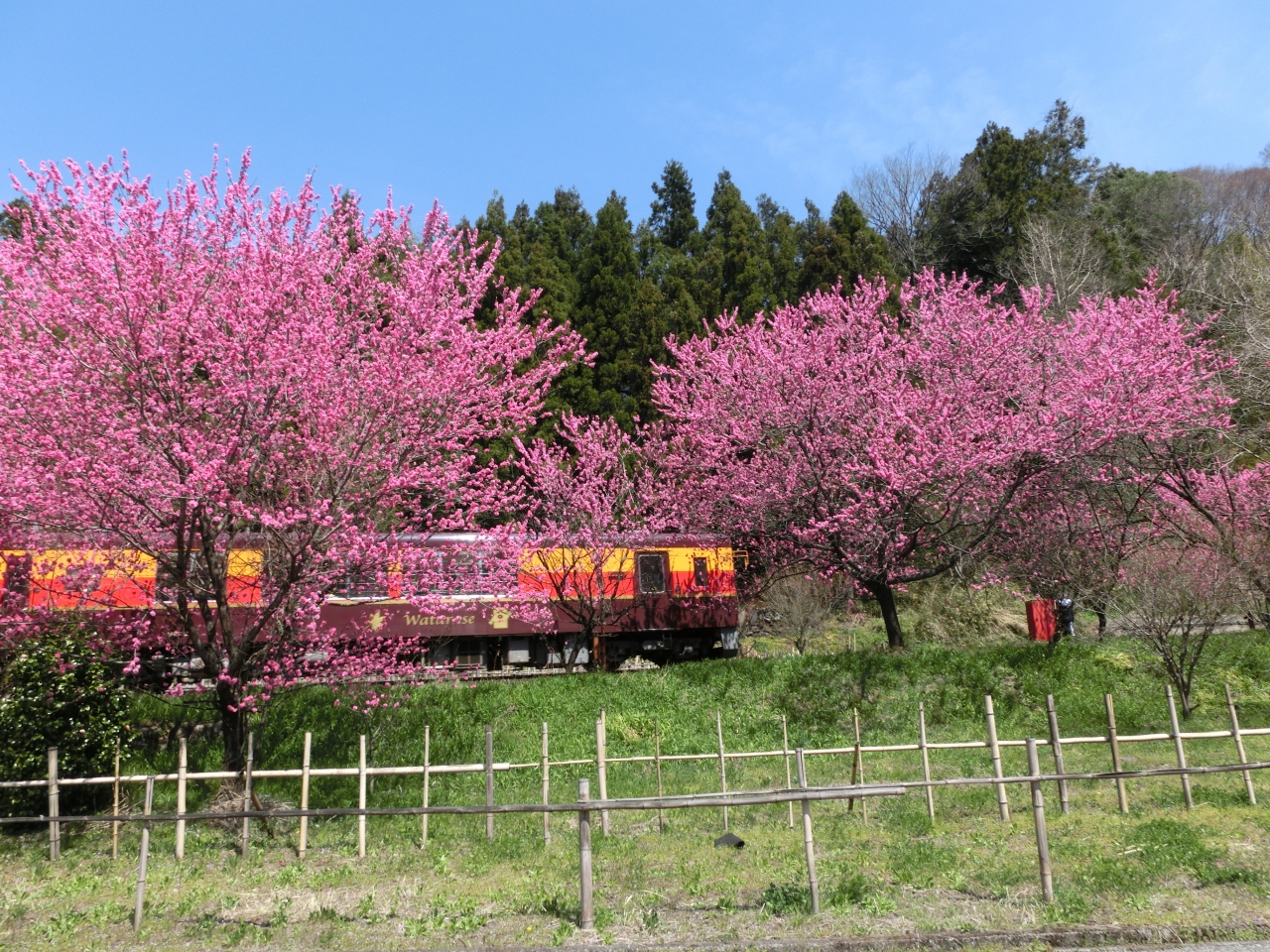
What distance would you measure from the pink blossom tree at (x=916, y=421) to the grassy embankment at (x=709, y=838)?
121 inches

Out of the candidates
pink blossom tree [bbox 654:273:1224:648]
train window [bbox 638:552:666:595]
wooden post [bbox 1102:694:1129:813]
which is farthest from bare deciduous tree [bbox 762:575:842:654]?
wooden post [bbox 1102:694:1129:813]

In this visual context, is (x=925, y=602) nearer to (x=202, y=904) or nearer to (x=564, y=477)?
(x=564, y=477)

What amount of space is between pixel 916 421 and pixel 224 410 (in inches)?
503

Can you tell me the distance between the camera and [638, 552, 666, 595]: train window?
1820cm

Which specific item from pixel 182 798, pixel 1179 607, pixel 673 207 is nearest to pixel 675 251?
pixel 673 207

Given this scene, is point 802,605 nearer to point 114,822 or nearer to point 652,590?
point 652,590

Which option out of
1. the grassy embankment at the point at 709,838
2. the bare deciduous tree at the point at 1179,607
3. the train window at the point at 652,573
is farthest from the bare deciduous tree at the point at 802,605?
the bare deciduous tree at the point at 1179,607

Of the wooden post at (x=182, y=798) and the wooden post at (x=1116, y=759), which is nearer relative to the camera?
the wooden post at (x=182, y=798)

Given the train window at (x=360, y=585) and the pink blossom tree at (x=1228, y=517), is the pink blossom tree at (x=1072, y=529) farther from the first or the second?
the train window at (x=360, y=585)

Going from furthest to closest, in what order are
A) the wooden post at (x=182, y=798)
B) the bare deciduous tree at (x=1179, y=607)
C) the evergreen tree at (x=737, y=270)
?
the evergreen tree at (x=737, y=270), the bare deciduous tree at (x=1179, y=607), the wooden post at (x=182, y=798)

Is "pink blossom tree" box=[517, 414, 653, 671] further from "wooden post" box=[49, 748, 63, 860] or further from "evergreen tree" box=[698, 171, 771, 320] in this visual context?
"evergreen tree" box=[698, 171, 771, 320]

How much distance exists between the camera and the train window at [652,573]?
18.2m

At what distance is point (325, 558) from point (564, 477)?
9.47 metres

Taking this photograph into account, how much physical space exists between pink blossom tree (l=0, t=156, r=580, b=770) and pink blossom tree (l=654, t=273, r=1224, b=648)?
8.49 m
